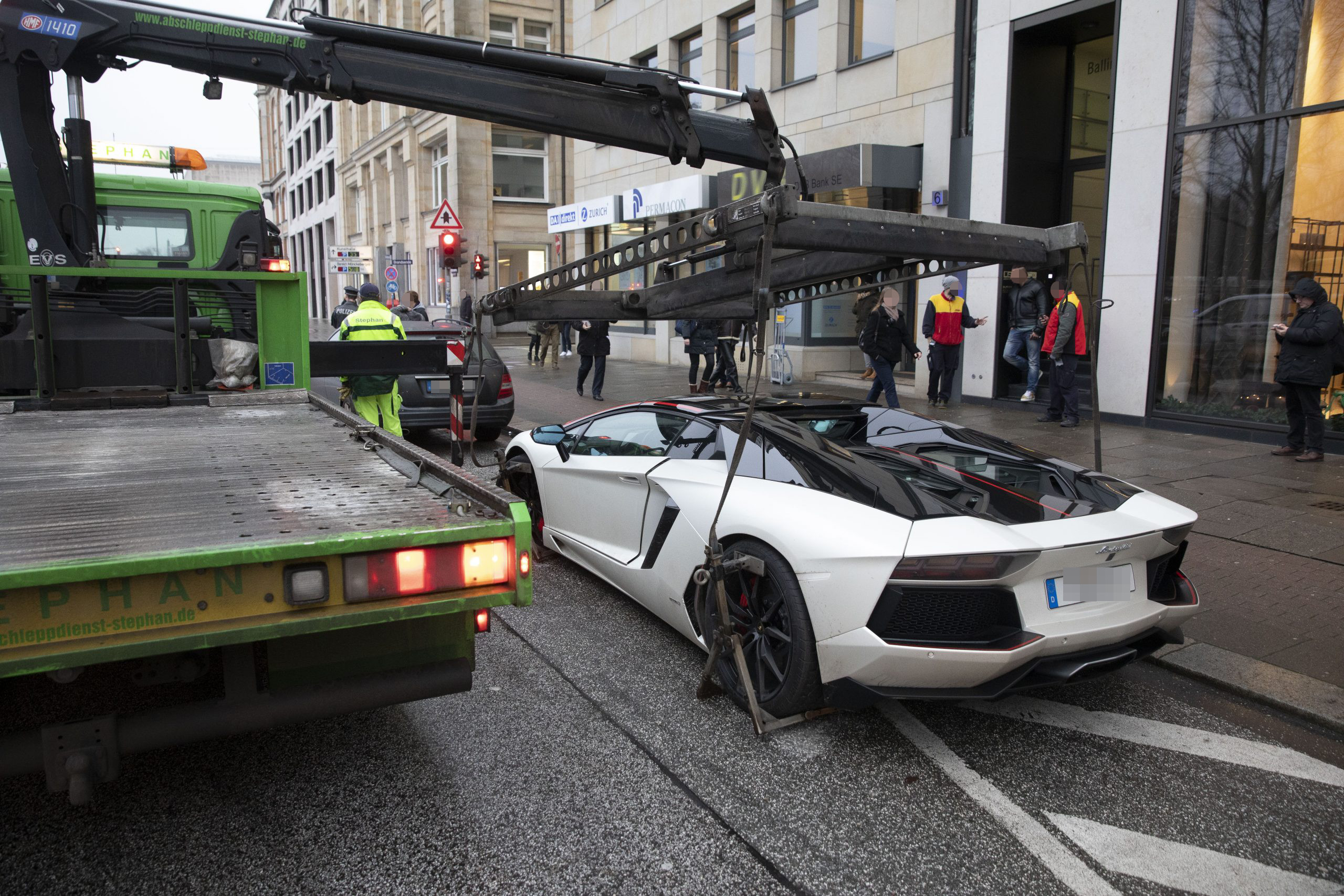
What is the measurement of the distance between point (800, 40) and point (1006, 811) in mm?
16041

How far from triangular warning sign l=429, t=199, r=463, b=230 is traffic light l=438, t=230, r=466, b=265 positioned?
0.35ft

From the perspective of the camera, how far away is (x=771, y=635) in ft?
12.4

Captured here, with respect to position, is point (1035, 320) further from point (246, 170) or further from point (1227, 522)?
point (246, 170)

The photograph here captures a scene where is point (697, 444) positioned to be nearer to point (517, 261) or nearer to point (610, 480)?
point (610, 480)

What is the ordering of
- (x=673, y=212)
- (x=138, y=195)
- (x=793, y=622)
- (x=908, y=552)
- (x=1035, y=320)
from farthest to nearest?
(x=673, y=212)
(x=1035, y=320)
(x=138, y=195)
(x=793, y=622)
(x=908, y=552)

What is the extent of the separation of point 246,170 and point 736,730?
3703 inches

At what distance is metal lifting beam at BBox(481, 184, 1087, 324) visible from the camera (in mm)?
3768

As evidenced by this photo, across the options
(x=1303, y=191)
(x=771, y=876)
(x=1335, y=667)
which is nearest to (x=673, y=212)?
(x=1303, y=191)

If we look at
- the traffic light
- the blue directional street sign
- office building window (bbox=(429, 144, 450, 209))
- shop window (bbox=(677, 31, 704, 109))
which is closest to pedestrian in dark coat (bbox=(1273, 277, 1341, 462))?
the blue directional street sign

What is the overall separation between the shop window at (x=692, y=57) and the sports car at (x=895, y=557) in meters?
16.3

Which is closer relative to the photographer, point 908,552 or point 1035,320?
point 908,552

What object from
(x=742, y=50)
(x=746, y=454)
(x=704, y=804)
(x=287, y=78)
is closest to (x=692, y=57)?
(x=742, y=50)

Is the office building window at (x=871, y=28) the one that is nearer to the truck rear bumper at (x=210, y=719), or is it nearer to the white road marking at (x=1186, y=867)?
the white road marking at (x=1186, y=867)

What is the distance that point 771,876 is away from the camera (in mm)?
2836
